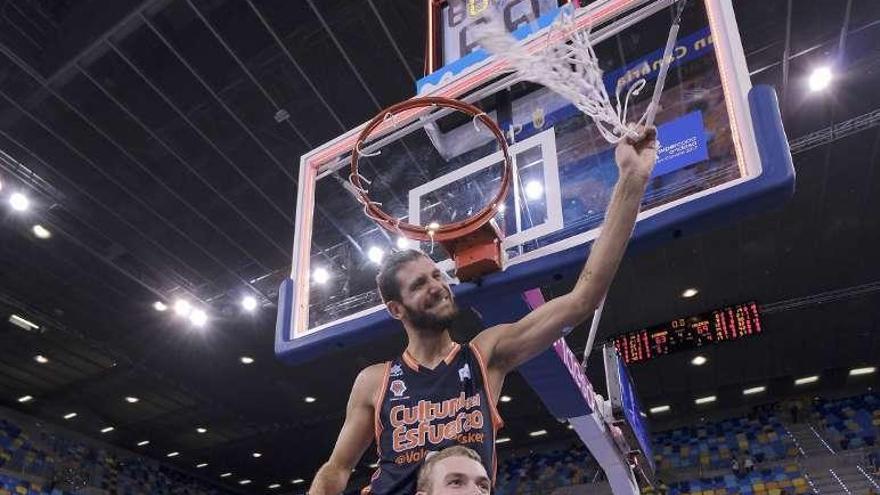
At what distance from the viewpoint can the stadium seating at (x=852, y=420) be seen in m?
13.6

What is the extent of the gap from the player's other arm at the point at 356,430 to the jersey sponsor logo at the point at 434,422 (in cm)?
23

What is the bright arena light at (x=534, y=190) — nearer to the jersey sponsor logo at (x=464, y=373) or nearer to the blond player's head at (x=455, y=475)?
the jersey sponsor logo at (x=464, y=373)

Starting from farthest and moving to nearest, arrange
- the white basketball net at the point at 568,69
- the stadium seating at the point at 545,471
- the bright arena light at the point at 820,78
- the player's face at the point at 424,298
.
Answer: the stadium seating at the point at 545,471 → the bright arena light at the point at 820,78 → the white basketball net at the point at 568,69 → the player's face at the point at 424,298

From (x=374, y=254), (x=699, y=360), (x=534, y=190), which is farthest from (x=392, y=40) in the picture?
(x=699, y=360)

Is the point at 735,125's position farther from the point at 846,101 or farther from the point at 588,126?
the point at 846,101

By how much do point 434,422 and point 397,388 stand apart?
20cm

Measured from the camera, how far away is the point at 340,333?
11.6ft

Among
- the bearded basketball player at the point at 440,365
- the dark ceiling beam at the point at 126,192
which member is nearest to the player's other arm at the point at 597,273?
the bearded basketball player at the point at 440,365

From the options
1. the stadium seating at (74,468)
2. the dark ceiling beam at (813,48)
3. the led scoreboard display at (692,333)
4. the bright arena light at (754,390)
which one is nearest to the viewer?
the dark ceiling beam at (813,48)

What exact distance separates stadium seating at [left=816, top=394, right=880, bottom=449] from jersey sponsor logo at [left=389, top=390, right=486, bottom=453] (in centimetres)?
1457

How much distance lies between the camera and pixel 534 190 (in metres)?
3.45

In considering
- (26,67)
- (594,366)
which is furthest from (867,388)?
(26,67)

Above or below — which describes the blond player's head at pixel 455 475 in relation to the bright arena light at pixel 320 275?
below

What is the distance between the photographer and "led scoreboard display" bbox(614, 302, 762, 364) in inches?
406
